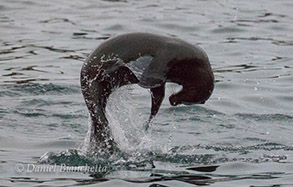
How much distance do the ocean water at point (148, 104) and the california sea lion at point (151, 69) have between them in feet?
1.46

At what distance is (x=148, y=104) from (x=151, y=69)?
3.06 meters

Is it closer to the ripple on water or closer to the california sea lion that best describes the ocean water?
the ripple on water

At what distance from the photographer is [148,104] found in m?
9.82

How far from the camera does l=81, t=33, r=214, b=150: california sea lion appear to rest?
22.3 feet

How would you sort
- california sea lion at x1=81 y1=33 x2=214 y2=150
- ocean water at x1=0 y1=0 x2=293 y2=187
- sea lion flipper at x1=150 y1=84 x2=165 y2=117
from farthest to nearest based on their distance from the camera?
ocean water at x1=0 y1=0 x2=293 y2=187, sea lion flipper at x1=150 y1=84 x2=165 y2=117, california sea lion at x1=81 y1=33 x2=214 y2=150

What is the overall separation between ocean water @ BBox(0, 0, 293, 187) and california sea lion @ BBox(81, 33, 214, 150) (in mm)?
445

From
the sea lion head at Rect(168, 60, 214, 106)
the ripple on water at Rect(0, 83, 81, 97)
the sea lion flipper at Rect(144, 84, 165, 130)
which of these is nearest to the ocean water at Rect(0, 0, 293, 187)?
the ripple on water at Rect(0, 83, 81, 97)

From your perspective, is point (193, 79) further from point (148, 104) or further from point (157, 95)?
point (148, 104)

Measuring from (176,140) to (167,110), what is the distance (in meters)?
1.35

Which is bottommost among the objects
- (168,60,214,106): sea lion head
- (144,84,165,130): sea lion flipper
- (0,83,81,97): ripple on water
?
(0,83,81,97): ripple on water

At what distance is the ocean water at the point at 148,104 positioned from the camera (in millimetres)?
7262

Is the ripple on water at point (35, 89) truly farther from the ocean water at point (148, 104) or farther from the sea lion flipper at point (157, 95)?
the sea lion flipper at point (157, 95)

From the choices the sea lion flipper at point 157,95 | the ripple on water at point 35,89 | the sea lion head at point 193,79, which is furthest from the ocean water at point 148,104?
the sea lion head at point 193,79

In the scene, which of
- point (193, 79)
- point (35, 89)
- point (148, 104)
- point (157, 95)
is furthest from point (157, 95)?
point (35, 89)
